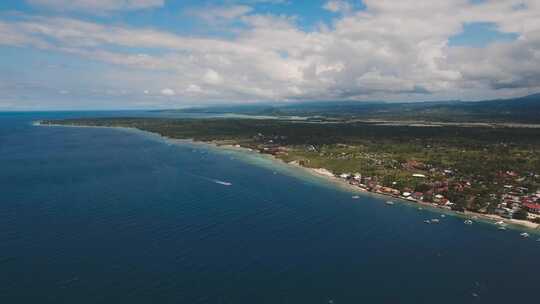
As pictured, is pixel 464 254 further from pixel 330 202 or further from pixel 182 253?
pixel 182 253

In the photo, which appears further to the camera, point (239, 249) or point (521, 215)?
point (521, 215)

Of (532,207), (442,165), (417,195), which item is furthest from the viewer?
(442,165)

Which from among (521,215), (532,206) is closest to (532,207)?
(532,206)

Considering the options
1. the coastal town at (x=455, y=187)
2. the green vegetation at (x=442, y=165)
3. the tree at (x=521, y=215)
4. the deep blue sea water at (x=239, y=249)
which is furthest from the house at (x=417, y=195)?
the tree at (x=521, y=215)

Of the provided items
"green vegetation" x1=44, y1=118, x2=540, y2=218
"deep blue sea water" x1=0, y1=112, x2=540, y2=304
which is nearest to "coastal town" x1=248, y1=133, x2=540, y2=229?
"green vegetation" x1=44, y1=118, x2=540, y2=218

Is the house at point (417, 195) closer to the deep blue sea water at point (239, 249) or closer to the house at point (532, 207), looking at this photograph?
the deep blue sea water at point (239, 249)

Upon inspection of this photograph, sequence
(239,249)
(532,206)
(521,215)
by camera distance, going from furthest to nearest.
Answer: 1. (532,206)
2. (521,215)
3. (239,249)

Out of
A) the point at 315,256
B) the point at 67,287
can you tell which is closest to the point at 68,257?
the point at 67,287

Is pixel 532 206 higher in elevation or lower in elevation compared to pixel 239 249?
higher

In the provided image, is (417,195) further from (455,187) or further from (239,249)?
(239,249)

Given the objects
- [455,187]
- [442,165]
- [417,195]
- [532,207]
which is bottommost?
[532,207]
